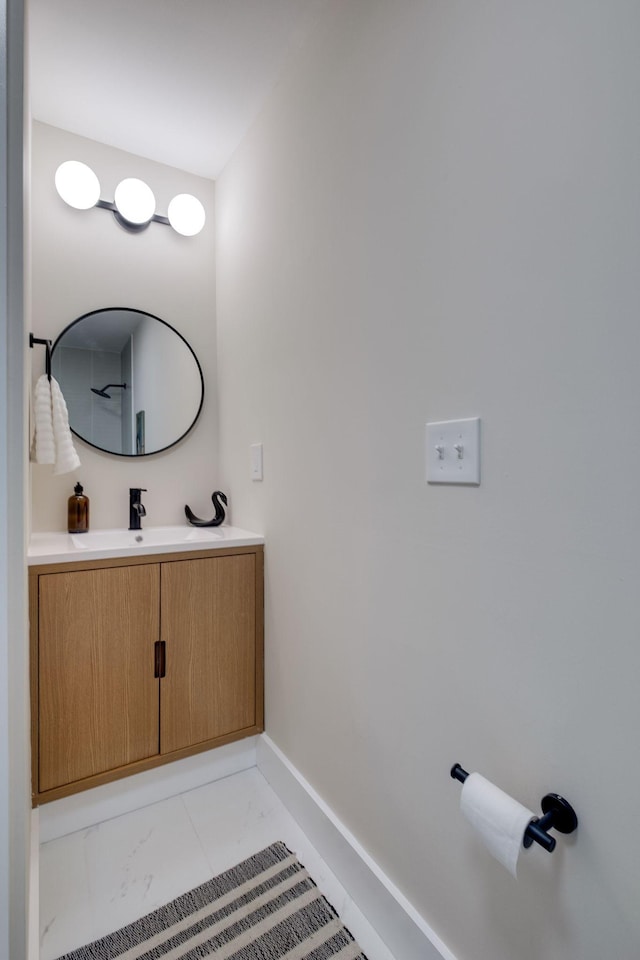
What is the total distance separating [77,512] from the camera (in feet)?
5.62

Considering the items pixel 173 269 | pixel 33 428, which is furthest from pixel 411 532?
pixel 173 269

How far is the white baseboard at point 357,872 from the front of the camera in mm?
960

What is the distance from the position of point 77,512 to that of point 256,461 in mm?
711

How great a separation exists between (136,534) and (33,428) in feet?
1.70

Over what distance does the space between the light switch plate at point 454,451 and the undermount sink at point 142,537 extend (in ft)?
3.04

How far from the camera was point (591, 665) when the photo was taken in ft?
2.17

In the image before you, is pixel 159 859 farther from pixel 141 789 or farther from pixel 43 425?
pixel 43 425

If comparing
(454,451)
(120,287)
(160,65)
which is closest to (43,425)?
(120,287)

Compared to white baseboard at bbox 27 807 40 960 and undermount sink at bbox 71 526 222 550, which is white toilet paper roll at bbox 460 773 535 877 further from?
undermount sink at bbox 71 526 222 550

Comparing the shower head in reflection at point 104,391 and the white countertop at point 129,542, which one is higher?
the shower head in reflection at point 104,391

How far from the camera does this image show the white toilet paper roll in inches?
26.3

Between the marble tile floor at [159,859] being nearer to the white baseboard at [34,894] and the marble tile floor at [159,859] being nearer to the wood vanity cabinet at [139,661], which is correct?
the white baseboard at [34,894]

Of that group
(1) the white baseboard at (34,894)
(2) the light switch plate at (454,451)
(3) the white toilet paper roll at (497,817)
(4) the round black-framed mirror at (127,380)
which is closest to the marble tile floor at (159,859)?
(1) the white baseboard at (34,894)

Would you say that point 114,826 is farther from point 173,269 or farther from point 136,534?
point 173,269
